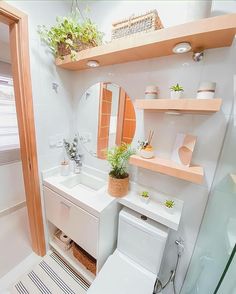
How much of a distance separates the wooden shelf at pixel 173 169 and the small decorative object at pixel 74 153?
73cm

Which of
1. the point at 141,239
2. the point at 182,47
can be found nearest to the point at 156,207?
the point at 141,239

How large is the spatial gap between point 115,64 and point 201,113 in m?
0.78

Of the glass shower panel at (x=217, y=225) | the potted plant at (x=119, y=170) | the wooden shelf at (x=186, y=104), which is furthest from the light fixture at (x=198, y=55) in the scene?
the potted plant at (x=119, y=170)

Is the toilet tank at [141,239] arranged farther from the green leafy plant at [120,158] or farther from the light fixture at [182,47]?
the light fixture at [182,47]

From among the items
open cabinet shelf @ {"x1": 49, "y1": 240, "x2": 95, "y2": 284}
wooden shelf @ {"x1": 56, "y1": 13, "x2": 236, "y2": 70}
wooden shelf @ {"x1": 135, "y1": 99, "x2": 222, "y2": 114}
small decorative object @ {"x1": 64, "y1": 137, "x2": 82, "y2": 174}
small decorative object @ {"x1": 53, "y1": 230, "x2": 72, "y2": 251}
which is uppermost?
wooden shelf @ {"x1": 56, "y1": 13, "x2": 236, "y2": 70}

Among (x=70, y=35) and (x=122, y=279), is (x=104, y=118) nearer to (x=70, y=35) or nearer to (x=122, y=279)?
(x=70, y=35)

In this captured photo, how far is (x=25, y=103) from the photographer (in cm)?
116

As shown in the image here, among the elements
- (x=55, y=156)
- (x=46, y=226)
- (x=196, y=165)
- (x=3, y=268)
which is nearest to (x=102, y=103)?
(x=55, y=156)

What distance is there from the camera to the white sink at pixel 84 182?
148 cm

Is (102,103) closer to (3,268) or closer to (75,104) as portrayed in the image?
(75,104)

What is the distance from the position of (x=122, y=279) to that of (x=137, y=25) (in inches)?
68.0

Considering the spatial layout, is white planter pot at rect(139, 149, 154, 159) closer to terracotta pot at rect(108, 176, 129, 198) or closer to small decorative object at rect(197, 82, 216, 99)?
terracotta pot at rect(108, 176, 129, 198)

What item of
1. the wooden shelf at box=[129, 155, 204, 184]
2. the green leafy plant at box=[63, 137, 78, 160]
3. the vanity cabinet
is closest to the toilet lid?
the vanity cabinet

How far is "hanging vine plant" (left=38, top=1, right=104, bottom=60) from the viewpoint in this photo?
1.07 m
